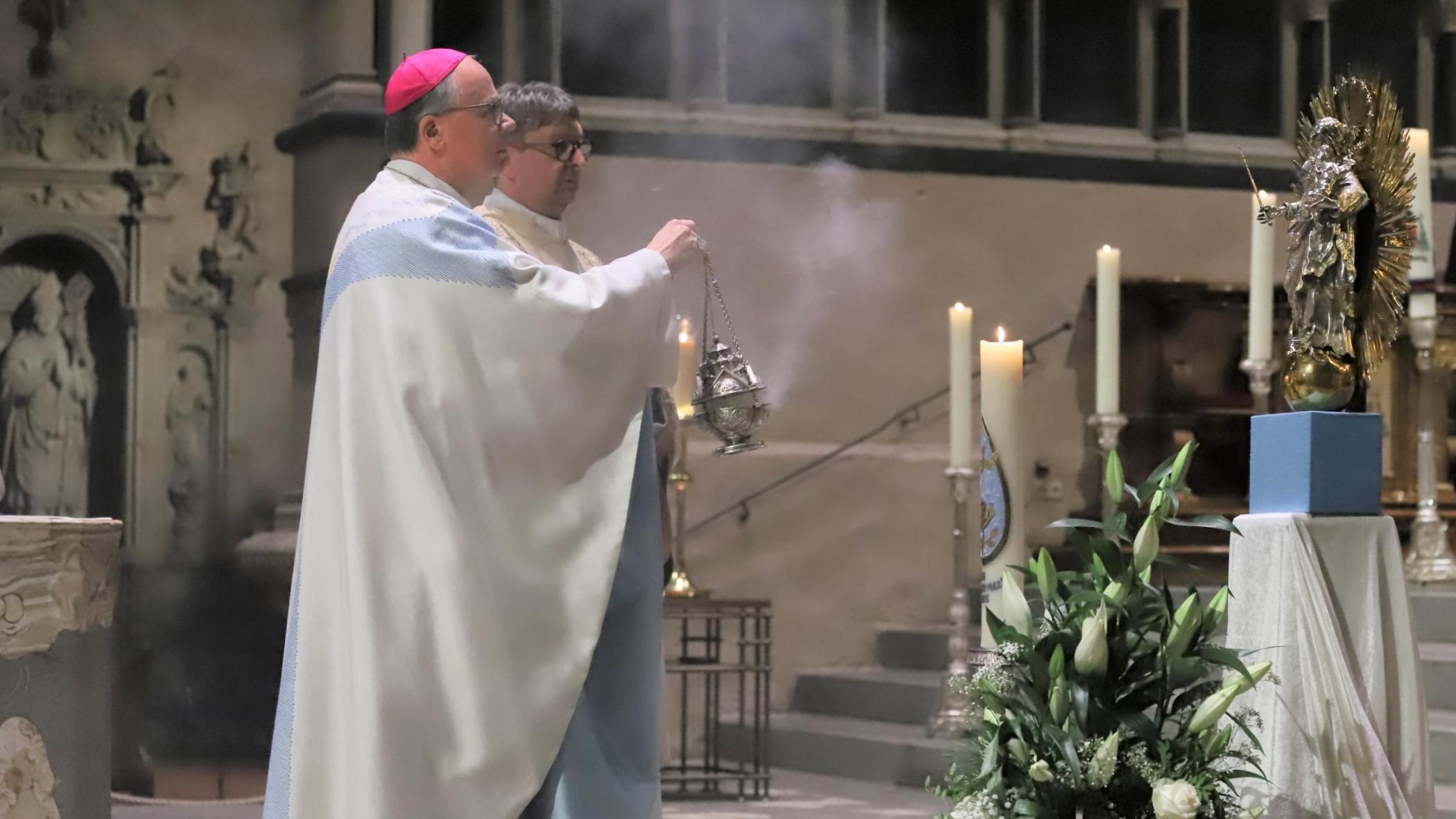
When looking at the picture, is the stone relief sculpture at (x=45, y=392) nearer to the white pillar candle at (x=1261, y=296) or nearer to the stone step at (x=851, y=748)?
the stone step at (x=851, y=748)

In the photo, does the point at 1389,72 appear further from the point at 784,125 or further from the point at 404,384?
the point at 404,384

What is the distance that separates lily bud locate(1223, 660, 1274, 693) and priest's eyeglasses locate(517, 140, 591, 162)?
1487 mm

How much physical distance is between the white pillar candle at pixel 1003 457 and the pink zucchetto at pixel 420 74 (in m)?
1.27

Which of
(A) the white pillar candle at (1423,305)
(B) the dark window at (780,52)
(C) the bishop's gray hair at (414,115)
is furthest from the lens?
(B) the dark window at (780,52)

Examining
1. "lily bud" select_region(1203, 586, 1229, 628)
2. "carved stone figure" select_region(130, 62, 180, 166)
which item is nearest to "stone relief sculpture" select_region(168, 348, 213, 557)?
"carved stone figure" select_region(130, 62, 180, 166)

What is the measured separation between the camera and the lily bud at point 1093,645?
135 inches

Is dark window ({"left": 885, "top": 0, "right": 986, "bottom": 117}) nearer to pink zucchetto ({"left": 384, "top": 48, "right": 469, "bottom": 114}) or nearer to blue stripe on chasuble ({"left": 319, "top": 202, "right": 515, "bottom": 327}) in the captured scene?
pink zucchetto ({"left": 384, "top": 48, "right": 469, "bottom": 114})

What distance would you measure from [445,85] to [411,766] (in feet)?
3.67

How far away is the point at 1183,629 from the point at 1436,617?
10.2ft

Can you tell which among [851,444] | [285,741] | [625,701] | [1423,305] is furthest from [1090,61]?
[285,741]

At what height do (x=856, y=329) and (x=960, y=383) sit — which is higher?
(x=856, y=329)

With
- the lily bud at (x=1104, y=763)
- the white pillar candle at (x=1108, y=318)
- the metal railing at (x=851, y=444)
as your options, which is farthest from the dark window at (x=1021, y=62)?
the lily bud at (x=1104, y=763)

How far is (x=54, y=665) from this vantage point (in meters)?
3.97

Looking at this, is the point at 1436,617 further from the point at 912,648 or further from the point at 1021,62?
the point at 1021,62
